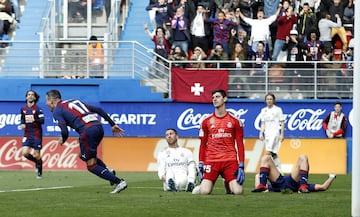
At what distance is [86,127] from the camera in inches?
789

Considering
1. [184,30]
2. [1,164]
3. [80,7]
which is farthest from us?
[80,7]

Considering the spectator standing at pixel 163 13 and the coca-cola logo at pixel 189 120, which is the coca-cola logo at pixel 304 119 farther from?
the spectator standing at pixel 163 13

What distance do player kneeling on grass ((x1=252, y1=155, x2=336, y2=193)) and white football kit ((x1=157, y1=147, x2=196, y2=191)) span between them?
1.47 m

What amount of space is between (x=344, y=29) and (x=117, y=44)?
730cm

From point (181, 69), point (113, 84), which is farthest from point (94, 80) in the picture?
point (181, 69)

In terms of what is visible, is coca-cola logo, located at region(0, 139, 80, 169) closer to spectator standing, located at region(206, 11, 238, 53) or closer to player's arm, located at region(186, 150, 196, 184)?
spectator standing, located at region(206, 11, 238, 53)

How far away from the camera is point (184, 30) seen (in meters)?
35.3

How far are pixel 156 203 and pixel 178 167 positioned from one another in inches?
173

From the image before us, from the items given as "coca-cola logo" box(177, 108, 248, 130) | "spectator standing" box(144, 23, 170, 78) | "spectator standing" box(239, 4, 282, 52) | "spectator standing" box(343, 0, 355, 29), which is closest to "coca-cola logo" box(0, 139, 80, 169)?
"coca-cola logo" box(177, 108, 248, 130)

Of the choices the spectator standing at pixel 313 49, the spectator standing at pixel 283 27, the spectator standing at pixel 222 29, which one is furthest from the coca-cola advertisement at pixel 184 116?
the spectator standing at pixel 222 29

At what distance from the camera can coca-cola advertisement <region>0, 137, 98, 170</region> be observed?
108 ft

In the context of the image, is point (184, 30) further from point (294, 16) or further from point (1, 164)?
point (1, 164)

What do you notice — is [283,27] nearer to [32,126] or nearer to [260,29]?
[260,29]

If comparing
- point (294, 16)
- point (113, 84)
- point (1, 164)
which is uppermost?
point (294, 16)
